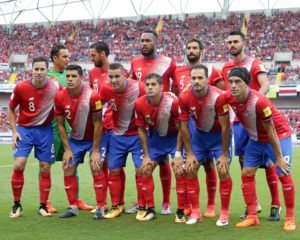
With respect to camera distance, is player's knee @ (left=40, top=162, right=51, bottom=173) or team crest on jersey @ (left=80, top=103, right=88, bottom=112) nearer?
team crest on jersey @ (left=80, top=103, right=88, bottom=112)

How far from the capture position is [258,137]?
7.37 meters

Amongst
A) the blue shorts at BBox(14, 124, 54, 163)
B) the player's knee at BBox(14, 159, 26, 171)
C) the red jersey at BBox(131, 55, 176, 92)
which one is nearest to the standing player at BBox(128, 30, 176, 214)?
the red jersey at BBox(131, 55, 176, 92)

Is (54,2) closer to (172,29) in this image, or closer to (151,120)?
(172,29)

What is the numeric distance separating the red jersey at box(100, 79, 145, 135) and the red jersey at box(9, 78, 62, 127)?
2.53 feet

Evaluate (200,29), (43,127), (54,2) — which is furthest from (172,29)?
(43,127)

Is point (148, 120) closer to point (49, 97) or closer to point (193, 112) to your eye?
point (193, 112)

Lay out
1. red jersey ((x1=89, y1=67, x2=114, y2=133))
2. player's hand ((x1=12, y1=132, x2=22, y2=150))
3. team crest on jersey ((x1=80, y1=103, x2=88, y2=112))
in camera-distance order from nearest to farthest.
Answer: team crest on jersey ((x1=80, y1=103, x2=88, y2=112)) → player's hand ((x1=12, y1=132, x2=22, y2=150)) → red jersey ((x1=89, y1=67, x2=114, y2=133))

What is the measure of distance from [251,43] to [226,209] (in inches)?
1526

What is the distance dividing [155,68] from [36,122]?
1.78 metres

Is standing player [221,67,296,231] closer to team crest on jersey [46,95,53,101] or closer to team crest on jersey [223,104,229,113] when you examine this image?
team crest on jersey [223,104,229,113]

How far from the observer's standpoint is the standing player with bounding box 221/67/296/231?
23.0 feet

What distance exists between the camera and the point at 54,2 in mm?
55156

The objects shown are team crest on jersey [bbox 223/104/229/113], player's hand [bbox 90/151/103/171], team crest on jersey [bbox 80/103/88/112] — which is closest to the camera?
team crest on jersey [bbox 223/104/229/113]

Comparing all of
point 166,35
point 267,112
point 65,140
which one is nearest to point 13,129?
point 65,140
